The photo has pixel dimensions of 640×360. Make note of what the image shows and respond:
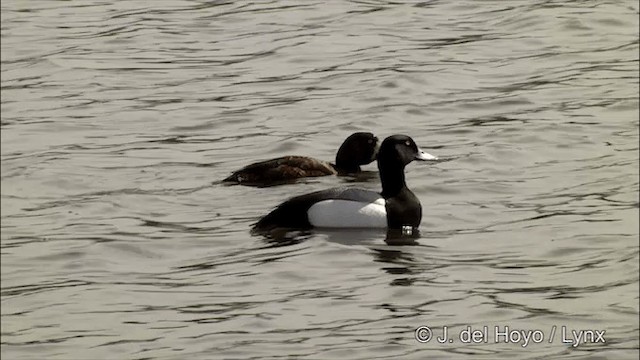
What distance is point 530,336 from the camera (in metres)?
10.8

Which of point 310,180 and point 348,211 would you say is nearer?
point 348,211

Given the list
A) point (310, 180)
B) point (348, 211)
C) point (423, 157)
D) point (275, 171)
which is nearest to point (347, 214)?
point (348, 211)

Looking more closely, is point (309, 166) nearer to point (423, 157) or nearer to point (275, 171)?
point (275, 171)

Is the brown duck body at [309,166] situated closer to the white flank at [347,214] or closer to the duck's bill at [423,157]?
the duck's bill at [423,157]

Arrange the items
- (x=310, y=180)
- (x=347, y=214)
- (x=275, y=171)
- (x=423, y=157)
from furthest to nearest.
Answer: (x=310, y=180) → (x=275, y=171) → (x=423, y=157) → (x=347, y=214)

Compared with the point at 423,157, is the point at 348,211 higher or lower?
lower

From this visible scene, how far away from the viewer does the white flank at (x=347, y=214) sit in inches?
539

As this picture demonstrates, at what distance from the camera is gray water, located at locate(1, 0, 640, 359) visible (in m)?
11.2

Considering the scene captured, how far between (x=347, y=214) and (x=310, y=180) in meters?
1.69

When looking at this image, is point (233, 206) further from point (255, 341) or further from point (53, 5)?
point (53, 5)

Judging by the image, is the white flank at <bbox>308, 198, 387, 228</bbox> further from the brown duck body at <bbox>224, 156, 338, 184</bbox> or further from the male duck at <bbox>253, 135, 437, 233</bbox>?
the brown duck body at <bbox>224, 156, 338, 184</bbox>

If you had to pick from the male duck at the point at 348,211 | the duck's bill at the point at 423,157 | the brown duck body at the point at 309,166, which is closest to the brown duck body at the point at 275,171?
the brown duck body at the point at 309,166

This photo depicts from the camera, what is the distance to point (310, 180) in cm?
1541

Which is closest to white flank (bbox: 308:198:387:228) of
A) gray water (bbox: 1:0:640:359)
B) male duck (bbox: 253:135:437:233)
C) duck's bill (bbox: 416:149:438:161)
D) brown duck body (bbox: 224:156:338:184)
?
male duck (bbox: 253:135:437:233)
